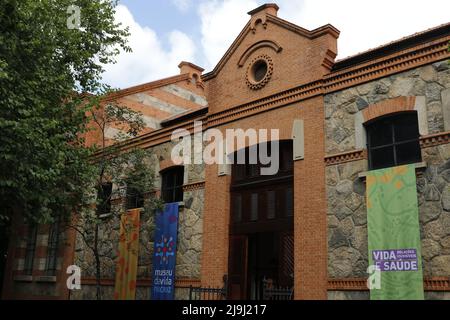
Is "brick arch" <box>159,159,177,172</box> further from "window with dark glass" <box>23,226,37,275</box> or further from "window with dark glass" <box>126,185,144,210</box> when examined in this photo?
"window with dark glass" <box>23,226,37,275</box>

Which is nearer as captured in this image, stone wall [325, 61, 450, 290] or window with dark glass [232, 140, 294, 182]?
stone wall [325, 61, 450, 290]

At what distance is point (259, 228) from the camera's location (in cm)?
1246

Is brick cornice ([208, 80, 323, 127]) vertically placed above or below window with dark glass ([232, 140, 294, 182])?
above

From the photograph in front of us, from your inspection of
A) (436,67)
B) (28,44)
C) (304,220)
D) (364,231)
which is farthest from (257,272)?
(28,44)

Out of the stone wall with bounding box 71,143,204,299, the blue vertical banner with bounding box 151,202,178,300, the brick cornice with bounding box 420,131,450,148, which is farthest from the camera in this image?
the blue vertical banner with bounding box 151,202,178,300

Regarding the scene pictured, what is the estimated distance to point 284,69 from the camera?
12.6 m

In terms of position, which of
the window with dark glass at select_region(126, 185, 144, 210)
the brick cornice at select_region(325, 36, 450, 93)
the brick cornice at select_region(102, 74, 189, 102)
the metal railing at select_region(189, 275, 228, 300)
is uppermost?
the brick cornice at select_region(102, 74, 189, 102)

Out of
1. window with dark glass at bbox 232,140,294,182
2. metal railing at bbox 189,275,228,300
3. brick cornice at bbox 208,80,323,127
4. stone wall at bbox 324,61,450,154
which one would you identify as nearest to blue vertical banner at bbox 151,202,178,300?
metal railing at bbox 189,275,228,300

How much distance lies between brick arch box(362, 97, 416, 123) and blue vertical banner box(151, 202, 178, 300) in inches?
253

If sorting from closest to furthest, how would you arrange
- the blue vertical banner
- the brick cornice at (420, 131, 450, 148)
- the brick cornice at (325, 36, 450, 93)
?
1. the brick cornice at (420, 131, 450, 148)
2. the brick cornice at (325, 36, 450, 93)
3. the blue vertical banner

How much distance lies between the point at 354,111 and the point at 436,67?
1944mm

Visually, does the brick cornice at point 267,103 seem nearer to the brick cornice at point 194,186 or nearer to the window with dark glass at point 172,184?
the brick cornice at point 194,186

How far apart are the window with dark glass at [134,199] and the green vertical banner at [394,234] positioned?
8.15 metres

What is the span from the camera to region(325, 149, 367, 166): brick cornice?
10.5 meters
